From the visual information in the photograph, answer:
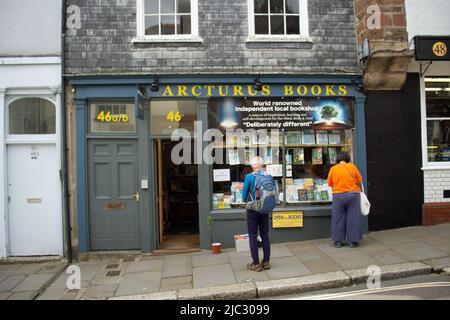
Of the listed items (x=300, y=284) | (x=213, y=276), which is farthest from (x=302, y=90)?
(x=213, y=276)

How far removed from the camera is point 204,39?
316 inches

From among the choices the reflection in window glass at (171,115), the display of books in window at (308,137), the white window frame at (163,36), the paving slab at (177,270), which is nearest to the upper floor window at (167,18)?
the white window frame at (163,36)

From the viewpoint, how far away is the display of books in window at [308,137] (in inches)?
327

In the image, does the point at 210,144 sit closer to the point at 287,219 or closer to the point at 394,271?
the point at 287,219

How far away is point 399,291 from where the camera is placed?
17.1 feet

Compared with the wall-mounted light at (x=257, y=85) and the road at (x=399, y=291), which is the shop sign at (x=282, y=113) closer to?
the wall-mounted light at (x=257, y=85)

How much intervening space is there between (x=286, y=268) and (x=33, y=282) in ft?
14.4

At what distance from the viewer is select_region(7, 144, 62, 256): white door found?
310 inches

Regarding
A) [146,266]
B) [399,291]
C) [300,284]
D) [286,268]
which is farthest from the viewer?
[146,266]

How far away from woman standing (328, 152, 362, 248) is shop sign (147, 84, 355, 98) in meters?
1.65

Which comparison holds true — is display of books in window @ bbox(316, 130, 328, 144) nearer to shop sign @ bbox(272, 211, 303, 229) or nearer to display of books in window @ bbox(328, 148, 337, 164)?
display of books in window @ bbox(328, 148, 337, 164)

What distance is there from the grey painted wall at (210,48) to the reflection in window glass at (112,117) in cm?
74

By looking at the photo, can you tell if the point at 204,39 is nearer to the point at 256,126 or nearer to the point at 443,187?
the point at 256,126

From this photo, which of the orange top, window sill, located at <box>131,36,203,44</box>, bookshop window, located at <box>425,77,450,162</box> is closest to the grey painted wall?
window sill, located at <box>131,36,203,44</box>
